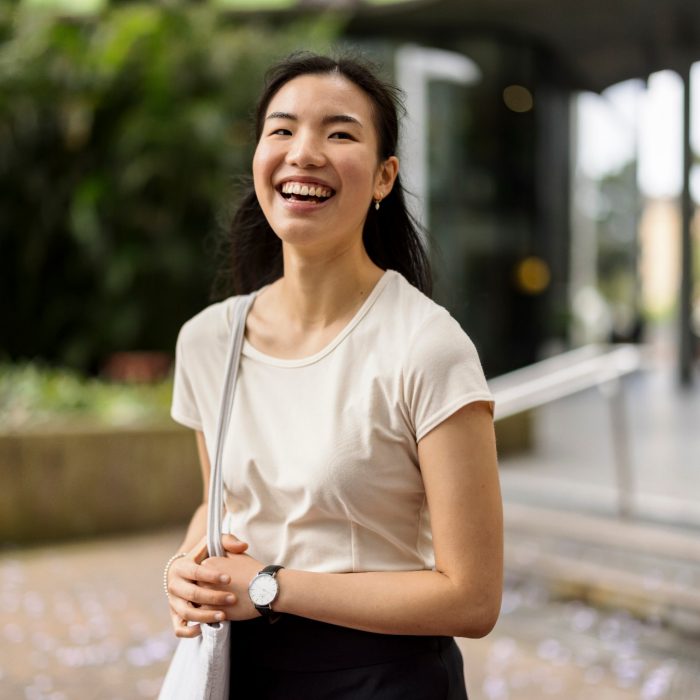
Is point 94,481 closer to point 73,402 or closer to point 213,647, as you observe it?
point 73,402

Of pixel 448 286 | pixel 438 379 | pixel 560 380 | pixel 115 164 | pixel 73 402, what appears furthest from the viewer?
pixel 115 164

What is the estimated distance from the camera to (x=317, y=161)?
1.35 metres

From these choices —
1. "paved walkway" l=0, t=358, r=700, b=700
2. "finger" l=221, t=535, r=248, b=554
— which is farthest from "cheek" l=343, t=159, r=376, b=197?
"paved walkway" l=0, t=358, r=700, b=700

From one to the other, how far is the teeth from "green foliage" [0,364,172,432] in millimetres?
4752

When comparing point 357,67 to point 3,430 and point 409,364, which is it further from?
point 3,430

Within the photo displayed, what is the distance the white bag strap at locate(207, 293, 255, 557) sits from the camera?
1382 mm

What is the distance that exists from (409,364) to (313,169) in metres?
0.30

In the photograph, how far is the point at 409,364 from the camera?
4.22 feet

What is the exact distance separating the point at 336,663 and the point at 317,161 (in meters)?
0.69

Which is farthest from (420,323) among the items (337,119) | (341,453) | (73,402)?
(73,402)

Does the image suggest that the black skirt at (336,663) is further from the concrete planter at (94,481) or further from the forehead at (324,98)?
the concrete planter at (94,481)

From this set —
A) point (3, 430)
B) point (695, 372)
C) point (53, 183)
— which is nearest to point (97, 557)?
point (3, 430)

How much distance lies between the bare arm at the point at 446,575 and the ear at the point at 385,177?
0.39 meters

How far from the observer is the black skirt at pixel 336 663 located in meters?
1.37
